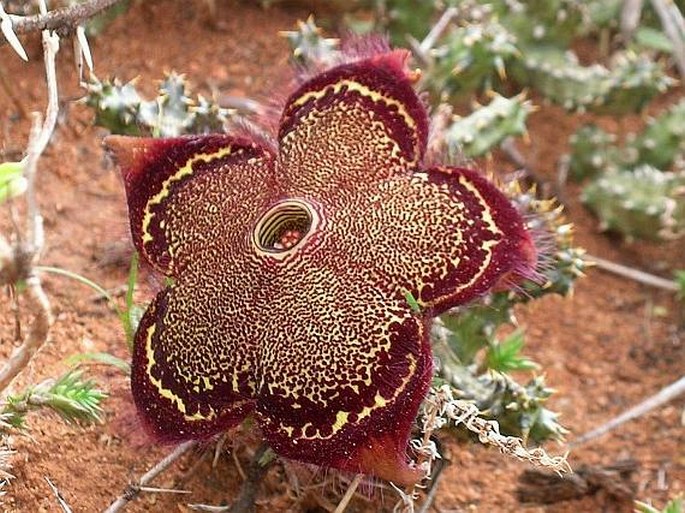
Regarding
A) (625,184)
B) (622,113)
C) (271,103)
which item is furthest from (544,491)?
(622,113)

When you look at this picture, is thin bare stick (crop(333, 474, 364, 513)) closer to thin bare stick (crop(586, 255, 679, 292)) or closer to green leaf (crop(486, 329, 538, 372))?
green leaf (crop(486, 329, 538, 372))

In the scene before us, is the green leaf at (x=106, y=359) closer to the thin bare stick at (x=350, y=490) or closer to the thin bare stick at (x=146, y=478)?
the thin bare stick at (x=146, y=478)

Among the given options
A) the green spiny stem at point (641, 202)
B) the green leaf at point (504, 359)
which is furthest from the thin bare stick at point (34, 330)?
the green spiny stem at point (641, 202)

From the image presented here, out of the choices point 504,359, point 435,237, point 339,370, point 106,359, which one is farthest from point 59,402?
point 504,359

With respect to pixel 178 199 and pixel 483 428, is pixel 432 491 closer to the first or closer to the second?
pixel 483 428

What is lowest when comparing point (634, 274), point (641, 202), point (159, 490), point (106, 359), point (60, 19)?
point (634, 274)

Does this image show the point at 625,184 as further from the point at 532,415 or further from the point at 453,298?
the point at 453,298

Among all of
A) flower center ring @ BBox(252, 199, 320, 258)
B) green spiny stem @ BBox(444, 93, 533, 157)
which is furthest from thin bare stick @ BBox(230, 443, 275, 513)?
green spiny stem @ BBox(444, 93, 533, 157)
